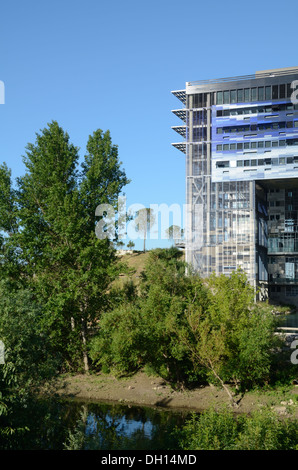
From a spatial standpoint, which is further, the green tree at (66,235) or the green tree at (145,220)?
the green tree at (145,220)

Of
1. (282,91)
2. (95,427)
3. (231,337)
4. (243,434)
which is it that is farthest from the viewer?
(282,91)

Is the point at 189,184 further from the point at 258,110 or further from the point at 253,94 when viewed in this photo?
the point at 253,94

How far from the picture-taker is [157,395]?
4372 centimetres

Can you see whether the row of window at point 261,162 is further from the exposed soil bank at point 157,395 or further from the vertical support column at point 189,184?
the exposed soil bank at point 157,395

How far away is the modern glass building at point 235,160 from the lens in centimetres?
9725

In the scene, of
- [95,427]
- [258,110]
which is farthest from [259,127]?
[95,427]

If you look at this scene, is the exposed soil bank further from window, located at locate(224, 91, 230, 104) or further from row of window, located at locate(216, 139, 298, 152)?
window, located at locate(224, 91, 230, 104)

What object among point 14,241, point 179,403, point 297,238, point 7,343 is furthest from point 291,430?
point 297,238

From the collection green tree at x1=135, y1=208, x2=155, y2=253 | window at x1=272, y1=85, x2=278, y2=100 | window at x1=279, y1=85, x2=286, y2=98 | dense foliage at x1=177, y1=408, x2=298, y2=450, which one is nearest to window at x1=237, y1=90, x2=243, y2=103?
window at x1=272, y1=85, x2=278, y2=100

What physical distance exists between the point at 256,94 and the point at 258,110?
3206mm

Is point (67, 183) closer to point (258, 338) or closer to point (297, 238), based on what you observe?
point (258, 338)

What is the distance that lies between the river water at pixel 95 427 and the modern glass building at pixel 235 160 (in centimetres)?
5834

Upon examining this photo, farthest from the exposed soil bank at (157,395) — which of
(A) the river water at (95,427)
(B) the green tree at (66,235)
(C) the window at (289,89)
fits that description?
(C) the window at (289,89)

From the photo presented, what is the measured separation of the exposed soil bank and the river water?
1.71 metres
